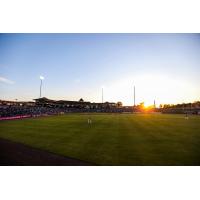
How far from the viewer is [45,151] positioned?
10.3 metres

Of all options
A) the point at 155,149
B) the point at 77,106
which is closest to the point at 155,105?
the point at 77,106

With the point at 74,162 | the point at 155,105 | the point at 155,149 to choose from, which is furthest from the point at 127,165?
the point at 155,105
